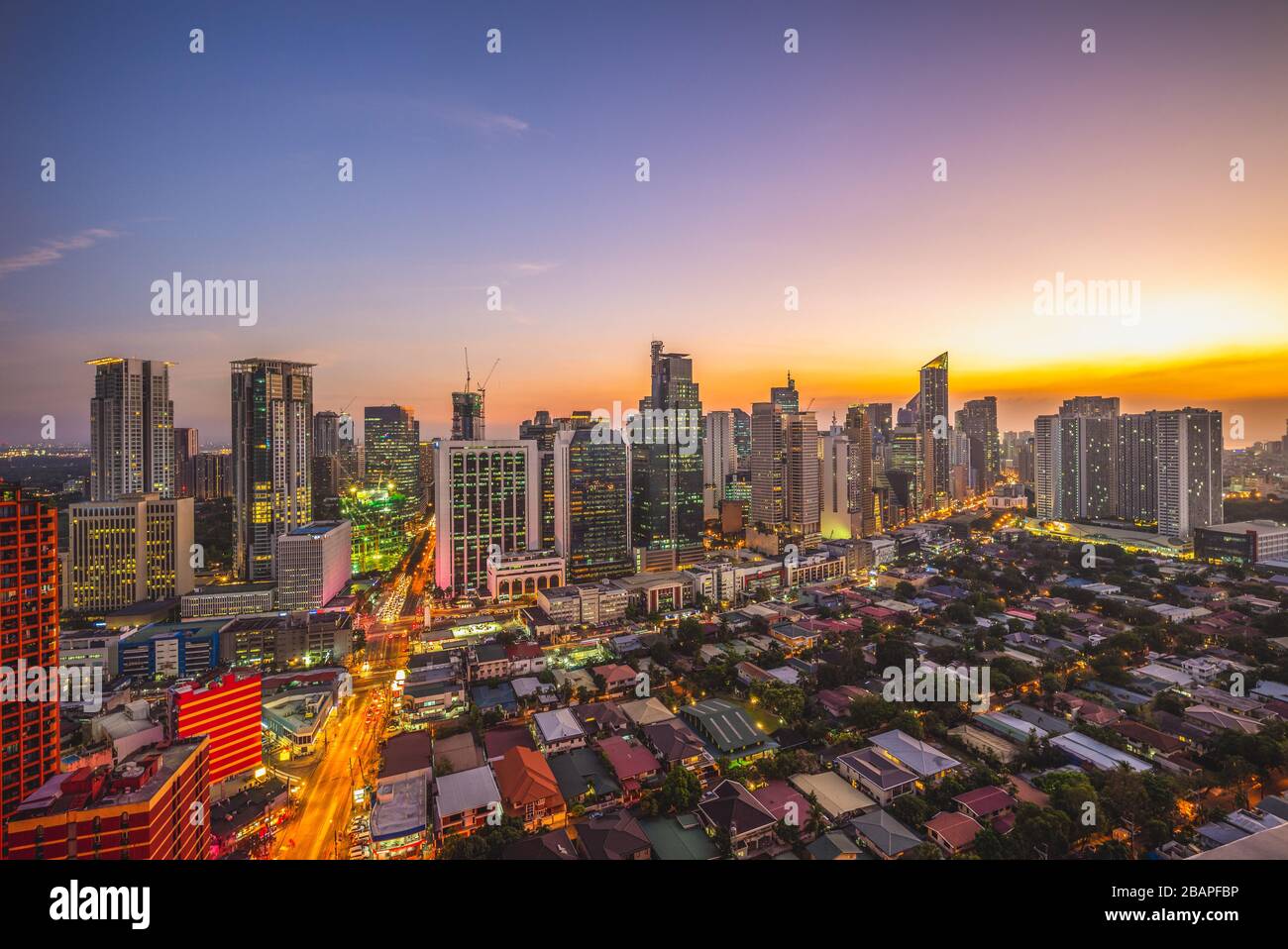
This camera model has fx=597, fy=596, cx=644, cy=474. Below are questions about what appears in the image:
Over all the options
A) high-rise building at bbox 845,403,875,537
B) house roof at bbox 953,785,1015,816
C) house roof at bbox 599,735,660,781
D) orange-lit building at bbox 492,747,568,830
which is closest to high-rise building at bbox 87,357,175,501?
orange-lit building at bbox 492,747,568,830

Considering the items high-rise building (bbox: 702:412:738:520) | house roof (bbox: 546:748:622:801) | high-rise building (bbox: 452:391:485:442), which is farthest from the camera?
high-rise building (bbox: 702:412:738:520)

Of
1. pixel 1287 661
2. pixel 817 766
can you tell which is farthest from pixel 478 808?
pixel 1287 661

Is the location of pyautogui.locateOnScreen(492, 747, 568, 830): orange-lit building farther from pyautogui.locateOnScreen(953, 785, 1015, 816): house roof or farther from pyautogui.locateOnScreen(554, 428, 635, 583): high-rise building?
pyautogui.locateOnScreen(554, 428, 635, 583): high-rise building

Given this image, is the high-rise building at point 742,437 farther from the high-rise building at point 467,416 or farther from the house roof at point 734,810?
the house roof at point 734,810

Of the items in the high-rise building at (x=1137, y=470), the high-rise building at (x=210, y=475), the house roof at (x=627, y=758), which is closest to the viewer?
the house roof at (x=627, y=758)

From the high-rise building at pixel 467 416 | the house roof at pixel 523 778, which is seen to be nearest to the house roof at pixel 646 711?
the house roof at pixel 523 778

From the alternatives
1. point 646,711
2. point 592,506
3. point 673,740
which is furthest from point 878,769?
point 592,506

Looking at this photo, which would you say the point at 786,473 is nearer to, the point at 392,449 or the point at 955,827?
the point at 392,449
